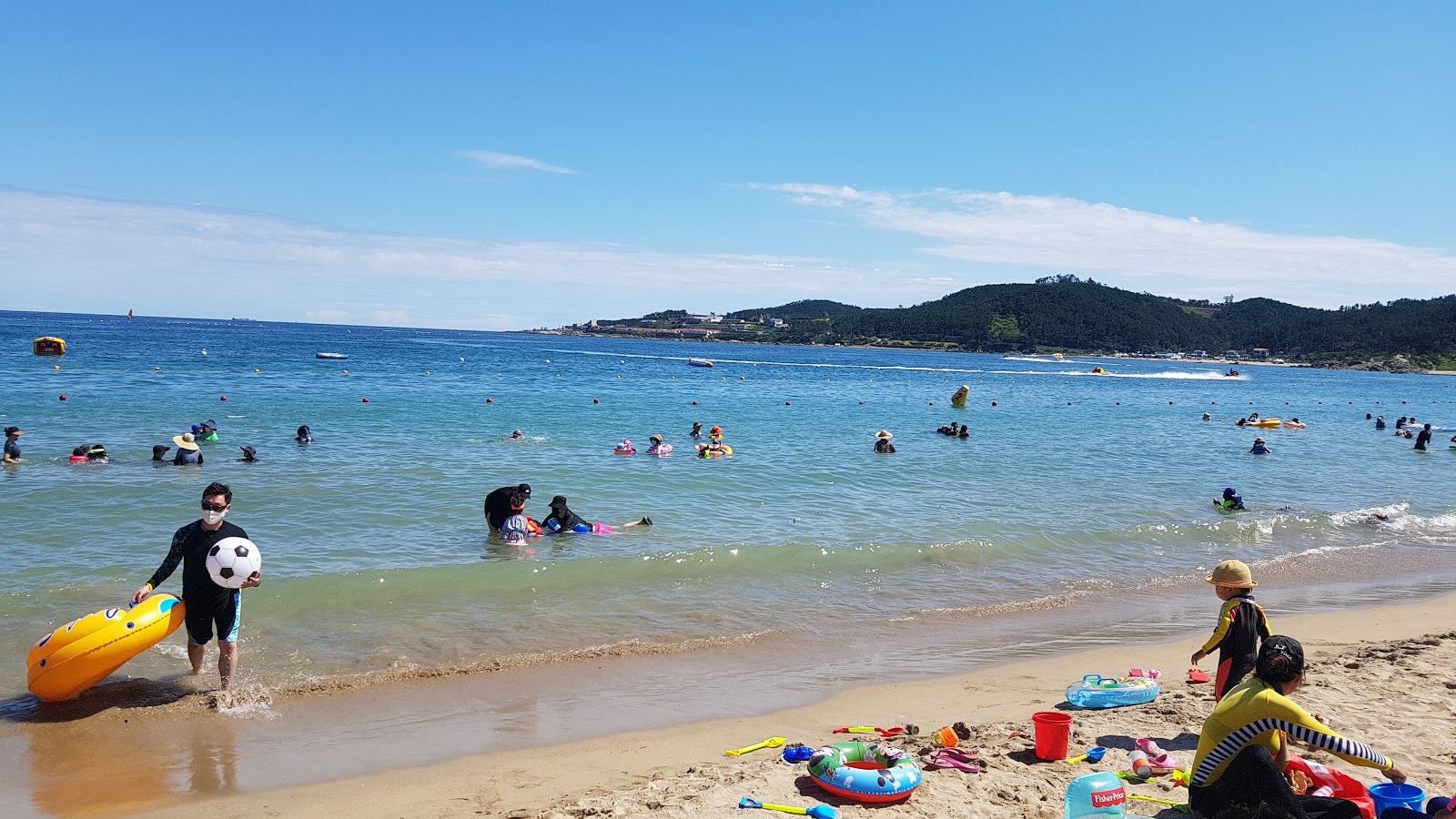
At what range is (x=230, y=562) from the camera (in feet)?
23.5

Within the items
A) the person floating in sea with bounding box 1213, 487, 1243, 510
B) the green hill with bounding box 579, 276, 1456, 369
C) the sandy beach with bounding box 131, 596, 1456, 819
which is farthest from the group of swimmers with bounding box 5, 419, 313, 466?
the green hill with bounding box 579, 276, 1456, 369

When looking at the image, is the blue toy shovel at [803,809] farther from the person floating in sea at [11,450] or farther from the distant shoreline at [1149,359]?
the distant shoreline at [1149,359]

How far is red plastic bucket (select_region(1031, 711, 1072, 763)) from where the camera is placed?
6.43m

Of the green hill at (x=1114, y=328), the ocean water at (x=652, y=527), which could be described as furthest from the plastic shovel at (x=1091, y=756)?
the green hill at (x=1114, y=328)

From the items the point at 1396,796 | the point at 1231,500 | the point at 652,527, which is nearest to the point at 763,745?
the point at 1396,796

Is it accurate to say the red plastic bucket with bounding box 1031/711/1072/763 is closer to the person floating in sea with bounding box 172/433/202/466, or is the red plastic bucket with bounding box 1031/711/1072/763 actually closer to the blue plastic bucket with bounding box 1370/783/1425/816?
the blue plastic bucket with bounding box 1370/783/1425/816

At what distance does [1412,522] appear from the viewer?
18.1m

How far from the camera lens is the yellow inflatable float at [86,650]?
7117 millimetres

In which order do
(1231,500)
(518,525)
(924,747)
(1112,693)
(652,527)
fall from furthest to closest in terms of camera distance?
(1231,500) < (652,527) < (518,525) < (1112,693) < (924,747)

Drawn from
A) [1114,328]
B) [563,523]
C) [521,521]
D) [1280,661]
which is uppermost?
[1114,328]

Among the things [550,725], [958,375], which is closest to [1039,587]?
[550,725]

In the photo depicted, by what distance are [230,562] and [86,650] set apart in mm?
1285

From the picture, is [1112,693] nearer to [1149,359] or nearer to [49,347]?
[49,347]

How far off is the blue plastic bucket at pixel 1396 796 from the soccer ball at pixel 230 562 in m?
7.59
